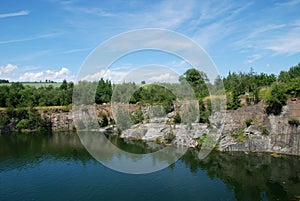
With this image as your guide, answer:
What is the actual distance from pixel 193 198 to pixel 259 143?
12.1m

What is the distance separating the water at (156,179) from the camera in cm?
1609

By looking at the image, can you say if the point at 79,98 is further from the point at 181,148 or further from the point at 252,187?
the point at 252,187

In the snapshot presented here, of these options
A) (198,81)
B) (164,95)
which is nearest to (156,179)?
(164,95)

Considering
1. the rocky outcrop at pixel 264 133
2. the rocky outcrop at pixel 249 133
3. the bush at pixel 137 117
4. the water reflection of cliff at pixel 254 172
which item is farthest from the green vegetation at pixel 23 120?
the rocky outcrop at pixel 264 133

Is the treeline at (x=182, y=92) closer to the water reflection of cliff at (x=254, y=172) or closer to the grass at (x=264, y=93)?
the grass at (x=264, y=93)

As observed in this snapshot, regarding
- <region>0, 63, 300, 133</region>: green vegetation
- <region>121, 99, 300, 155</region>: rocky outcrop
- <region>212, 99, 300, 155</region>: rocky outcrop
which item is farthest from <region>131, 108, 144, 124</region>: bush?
<region>212, 99, 300, 155</region>: rocky outcrop

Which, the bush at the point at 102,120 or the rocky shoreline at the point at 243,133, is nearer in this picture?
the rocky shoreline at the point at 243,133

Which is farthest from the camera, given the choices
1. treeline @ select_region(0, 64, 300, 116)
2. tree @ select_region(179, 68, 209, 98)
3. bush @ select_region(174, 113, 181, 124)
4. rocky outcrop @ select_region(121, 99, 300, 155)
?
tree @ select_region(179, 68, 209, 98)

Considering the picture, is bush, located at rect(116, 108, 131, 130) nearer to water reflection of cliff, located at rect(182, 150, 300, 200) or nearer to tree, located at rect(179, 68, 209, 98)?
tree, located at rect(179, 68, 209, 98)

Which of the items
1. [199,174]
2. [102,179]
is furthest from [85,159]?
[199,174]

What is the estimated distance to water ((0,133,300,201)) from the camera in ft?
52.8

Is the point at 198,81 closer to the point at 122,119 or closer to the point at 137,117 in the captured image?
the point at 137,117

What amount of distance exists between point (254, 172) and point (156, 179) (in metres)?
7.45

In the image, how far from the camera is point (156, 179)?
1850 cm
